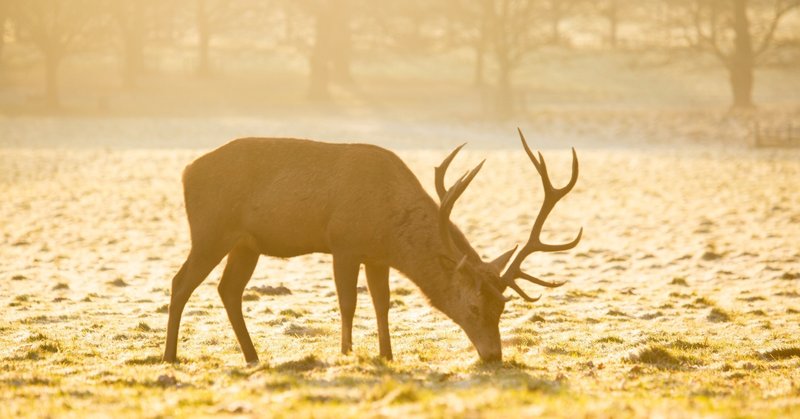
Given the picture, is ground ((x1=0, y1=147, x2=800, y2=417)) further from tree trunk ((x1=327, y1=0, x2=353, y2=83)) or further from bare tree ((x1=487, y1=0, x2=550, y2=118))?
tree trunk ((x1=327, y1=0, x2=353, y2=83))

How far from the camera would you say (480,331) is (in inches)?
301

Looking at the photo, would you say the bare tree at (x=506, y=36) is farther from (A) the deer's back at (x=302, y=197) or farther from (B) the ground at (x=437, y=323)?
(A) the deer's back at (x=302, y=197)

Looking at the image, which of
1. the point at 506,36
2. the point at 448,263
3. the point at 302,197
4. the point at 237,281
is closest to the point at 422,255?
the point at 448,263

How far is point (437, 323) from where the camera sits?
32.1 feet

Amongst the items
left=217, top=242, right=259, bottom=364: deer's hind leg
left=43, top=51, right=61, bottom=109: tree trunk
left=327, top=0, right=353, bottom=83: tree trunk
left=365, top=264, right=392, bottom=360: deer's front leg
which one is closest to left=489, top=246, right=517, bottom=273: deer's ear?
left=365, top=264, right=392, bottom=360: deer's front leg

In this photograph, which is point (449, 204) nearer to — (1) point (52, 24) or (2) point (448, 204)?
(2) point (448, 204)

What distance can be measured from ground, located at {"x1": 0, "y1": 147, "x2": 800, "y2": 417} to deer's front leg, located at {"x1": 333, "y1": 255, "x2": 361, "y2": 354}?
0.49 feet

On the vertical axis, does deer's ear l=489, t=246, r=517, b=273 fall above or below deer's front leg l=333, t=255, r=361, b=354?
above

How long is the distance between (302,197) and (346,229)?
47cm

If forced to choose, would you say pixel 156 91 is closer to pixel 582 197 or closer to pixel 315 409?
pixel 582 197

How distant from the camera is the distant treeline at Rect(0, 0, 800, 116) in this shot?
45.6m

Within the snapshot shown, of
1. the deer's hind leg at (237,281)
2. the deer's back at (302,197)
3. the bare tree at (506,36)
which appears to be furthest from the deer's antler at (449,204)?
the bare tree at (506,36)

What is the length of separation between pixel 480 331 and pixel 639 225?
993cm

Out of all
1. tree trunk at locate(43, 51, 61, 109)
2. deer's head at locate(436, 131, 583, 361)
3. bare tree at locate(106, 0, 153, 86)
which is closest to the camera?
deer's head at locate(436, 131, 583, 361)
